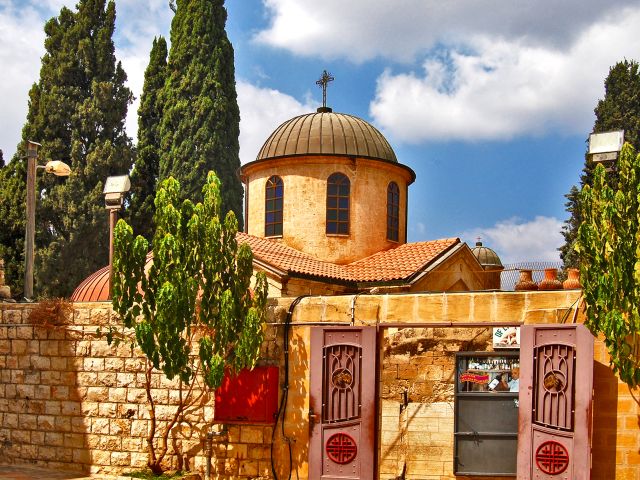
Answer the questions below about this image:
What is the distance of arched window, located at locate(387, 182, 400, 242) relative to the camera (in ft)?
65.8

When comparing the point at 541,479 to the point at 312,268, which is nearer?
the point at 541,479

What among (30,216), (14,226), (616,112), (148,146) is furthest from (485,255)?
(30,216)

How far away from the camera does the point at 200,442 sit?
10.9m

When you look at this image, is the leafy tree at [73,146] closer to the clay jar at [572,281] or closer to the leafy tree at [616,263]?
the clay jar at [572,281]

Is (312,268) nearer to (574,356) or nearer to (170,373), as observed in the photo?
(170,373)

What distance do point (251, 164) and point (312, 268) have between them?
395 cm

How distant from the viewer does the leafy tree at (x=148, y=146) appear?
95.2 feet

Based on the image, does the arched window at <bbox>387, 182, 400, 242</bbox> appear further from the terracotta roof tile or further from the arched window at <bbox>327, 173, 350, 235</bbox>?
the arched window at <bbox>327, 173, 350, 235</bbox>

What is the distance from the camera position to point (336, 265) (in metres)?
18.9

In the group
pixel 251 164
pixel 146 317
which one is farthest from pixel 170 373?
pixel 251 164

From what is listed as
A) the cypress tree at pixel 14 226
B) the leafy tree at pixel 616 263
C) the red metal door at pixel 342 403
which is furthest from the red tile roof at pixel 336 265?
the cypress tree at pixel 14 226

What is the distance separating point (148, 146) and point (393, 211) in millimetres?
13634

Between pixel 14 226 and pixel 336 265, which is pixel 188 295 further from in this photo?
pixel 14 226

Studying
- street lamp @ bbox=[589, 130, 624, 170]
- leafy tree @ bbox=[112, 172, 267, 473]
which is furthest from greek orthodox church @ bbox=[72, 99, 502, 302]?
street lamp @ bbox=[589, 130, 624, 170]
